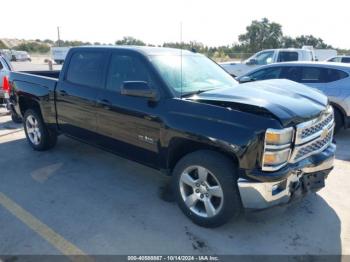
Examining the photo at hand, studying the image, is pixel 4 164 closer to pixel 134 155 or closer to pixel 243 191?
pixel 134 155

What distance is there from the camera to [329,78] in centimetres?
721

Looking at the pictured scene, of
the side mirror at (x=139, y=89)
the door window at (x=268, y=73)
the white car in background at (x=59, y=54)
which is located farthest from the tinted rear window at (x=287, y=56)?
the white car in background at (x=59, y=54)

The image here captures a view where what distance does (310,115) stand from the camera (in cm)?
339

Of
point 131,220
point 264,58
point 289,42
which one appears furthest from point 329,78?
point 289,42

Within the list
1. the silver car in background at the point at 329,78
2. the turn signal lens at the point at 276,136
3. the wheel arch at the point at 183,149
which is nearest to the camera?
the turn signal lens at the point at 276,136

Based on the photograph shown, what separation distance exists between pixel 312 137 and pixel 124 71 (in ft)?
7.77

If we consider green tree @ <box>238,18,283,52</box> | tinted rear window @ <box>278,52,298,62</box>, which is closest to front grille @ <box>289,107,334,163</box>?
tinted rear window @ <box>278,52,298,62</box>

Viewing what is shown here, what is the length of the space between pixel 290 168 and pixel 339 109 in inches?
175

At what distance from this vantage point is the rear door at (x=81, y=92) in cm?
467

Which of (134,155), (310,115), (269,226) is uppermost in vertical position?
(310,115)

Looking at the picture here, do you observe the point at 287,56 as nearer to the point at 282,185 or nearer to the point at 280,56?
the point at 280,56

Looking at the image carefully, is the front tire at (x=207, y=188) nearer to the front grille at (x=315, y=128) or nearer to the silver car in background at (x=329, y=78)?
the front grille at (x=315, y=128)

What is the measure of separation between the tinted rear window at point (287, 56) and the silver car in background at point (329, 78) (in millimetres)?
6332

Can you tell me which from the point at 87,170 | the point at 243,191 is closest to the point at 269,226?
the point at 243,191
